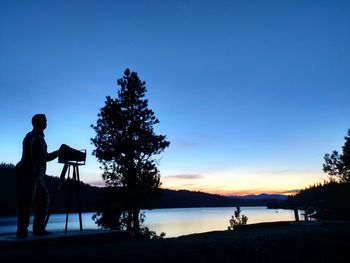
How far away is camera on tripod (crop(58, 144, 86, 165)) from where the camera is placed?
10509mm

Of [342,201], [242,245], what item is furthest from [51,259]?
[342,201]

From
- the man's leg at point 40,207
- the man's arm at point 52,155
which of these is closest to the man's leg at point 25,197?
the man's leg at point 40,207

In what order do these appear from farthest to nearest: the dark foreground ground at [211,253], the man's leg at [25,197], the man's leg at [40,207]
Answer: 1. the man's leg at [40,207]
2. the man's leg at [25,197]
3. the dark foreground ground at [211,253]

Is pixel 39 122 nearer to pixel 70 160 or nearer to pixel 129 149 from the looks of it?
pixel 70 160

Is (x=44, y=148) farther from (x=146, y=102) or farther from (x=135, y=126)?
(x=146, y=102)

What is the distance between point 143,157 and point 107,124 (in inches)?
162

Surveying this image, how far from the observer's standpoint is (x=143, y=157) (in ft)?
93.8

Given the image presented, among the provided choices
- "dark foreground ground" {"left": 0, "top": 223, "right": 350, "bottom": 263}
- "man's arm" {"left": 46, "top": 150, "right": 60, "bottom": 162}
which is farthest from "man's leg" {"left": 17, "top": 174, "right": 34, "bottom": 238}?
"dark foreground ground" {"left": 0, "top": 223, "right": 350, "bottom": 263}

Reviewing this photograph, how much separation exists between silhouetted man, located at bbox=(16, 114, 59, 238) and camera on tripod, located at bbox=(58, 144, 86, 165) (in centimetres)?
36

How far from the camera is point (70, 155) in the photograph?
10.7 meters

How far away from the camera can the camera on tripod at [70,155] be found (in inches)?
414

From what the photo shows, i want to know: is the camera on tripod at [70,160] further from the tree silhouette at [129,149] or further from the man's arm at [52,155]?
the tree silhouette at [129,149]

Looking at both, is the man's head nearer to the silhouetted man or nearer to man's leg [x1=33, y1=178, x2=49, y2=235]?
the silhouetted man

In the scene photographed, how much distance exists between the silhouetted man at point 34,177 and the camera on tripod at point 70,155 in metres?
0.36
